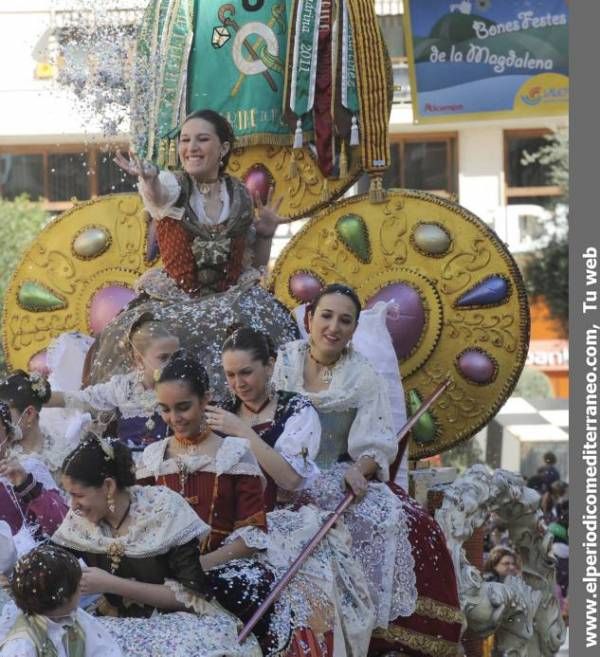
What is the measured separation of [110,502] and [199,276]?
2.21 metres

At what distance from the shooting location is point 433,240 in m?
8.92

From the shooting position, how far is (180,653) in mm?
5492

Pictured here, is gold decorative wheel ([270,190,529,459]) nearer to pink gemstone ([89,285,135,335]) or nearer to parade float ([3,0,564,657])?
parade float ([3,0,564,657])

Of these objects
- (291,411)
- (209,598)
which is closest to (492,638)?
(291,411)

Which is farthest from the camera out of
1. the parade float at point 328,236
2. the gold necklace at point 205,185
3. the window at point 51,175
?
the window at point 51,175

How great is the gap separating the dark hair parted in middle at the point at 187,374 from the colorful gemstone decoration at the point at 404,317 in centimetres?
283

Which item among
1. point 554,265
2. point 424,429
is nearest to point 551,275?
point 554,265

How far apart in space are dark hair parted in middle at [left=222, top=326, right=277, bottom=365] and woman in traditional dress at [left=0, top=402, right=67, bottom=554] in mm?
733

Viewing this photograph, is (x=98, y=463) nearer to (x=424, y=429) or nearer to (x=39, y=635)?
(x=39, y=635)

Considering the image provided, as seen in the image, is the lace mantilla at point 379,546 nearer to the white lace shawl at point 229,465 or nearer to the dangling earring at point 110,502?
the white lace shawl at point 229,465

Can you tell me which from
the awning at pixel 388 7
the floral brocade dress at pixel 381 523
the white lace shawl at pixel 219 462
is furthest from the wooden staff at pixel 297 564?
the awning at pixel 388 7

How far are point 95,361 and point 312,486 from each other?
109 centimetres

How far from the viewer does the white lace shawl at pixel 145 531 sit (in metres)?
5.58

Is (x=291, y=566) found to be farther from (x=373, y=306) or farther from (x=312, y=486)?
(x=373, y=306)
